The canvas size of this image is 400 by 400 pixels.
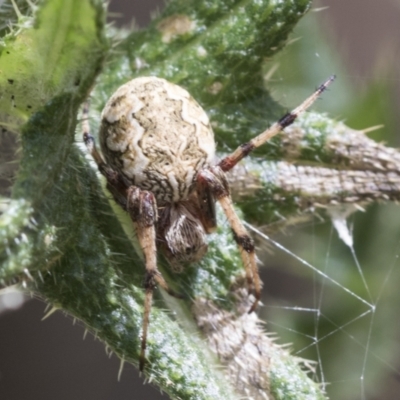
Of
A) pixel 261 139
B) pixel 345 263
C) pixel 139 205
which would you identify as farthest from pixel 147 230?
pixel 345 263

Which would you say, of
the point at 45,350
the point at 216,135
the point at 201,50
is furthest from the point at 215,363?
the point at 45,350

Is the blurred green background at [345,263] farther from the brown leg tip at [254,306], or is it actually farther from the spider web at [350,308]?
the brown leg tip at [254,306]

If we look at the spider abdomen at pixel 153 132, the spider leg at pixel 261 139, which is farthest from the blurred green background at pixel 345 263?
the spider abdomen at pixel 153 132

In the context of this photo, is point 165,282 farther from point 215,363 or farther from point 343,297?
point 343,297

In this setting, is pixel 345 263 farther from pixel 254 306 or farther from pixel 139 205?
pixel 139 205

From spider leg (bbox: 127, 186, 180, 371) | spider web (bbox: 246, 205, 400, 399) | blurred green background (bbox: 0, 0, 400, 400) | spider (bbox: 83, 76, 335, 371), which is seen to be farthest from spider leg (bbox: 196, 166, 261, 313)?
spider web (bbox: 246, 205, 400, 399)

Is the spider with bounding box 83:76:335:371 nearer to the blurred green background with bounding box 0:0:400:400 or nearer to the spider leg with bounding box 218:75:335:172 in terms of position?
the spider leg with bounding box 218:75:335:172
